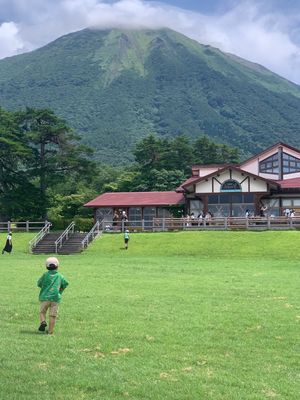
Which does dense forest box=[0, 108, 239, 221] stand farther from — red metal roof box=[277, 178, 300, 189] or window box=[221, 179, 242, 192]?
red metal roof box=[277, 178, 300, 189]

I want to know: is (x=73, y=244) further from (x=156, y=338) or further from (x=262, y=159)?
(x=156, y=338)

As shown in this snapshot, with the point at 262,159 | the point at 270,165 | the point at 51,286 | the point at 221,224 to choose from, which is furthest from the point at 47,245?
the point at 51,286

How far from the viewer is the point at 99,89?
17250cm

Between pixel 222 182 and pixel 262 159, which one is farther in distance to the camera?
pixel 262 159

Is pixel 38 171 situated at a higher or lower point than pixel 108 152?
lower

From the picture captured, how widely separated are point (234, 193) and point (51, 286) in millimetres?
33601

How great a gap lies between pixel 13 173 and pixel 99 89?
124606 mm

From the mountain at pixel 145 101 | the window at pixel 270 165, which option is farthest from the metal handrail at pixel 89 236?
the mountain at pixel 145 101

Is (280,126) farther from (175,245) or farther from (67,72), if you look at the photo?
(175,245)

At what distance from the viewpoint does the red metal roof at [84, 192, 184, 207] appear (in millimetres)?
44875

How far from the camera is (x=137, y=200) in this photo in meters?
46.3

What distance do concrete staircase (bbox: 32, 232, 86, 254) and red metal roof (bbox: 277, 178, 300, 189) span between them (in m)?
15.9

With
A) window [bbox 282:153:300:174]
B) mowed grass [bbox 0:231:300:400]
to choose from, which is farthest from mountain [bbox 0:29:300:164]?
mowed grass [bbox 0:231:300:400]

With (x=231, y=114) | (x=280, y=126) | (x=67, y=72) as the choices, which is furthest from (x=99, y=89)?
(x=280, y=126)
